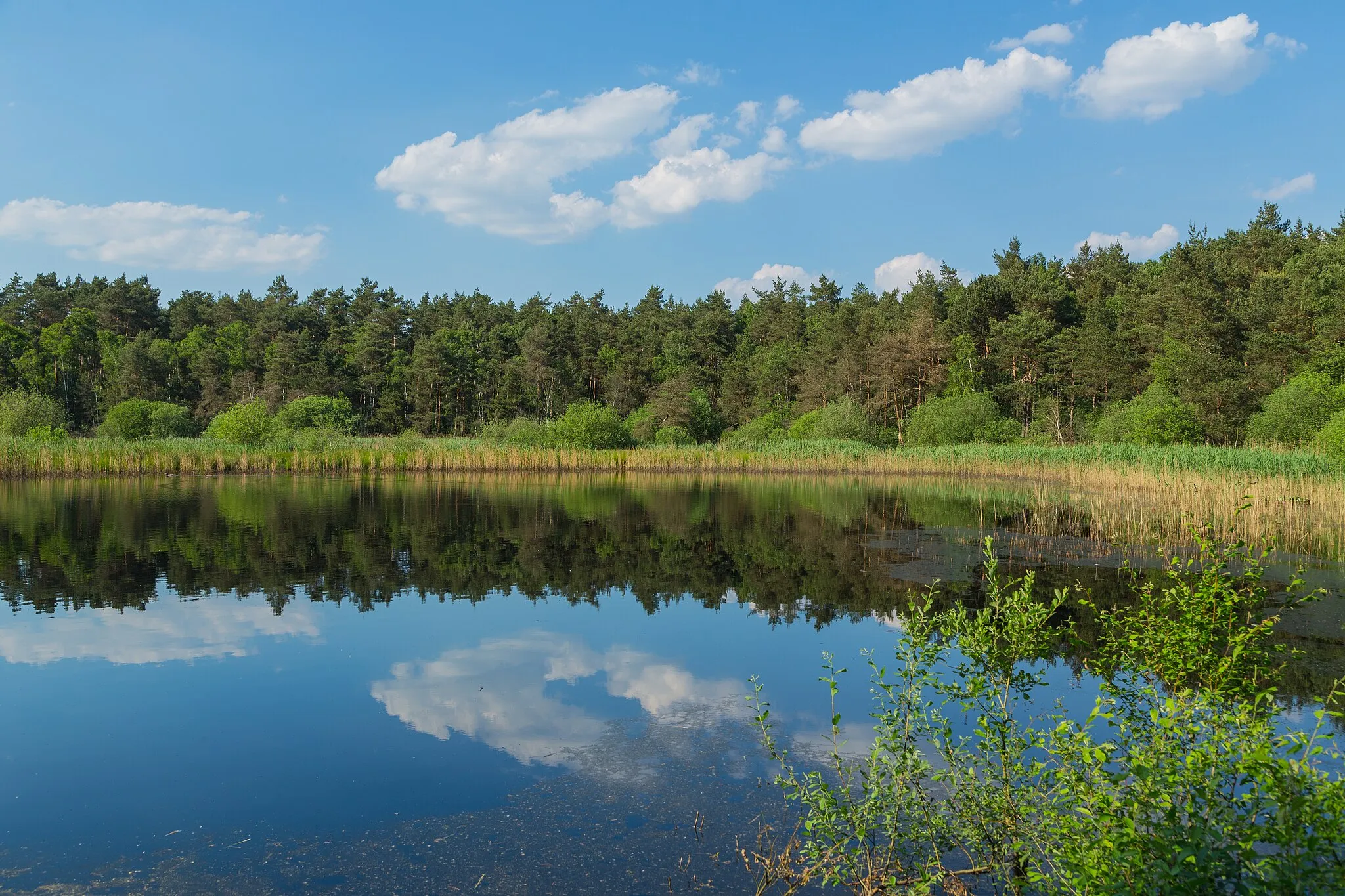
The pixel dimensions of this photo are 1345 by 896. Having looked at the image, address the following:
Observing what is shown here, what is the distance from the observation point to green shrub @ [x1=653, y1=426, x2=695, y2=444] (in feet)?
175

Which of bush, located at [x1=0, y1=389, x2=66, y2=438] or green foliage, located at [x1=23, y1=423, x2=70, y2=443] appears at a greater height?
bush, located at [x1=0, y1=389, x2=66, y2=438]

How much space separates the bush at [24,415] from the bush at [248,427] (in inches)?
281

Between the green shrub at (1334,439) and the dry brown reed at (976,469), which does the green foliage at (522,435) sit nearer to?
the dry brown reed at (976,469)

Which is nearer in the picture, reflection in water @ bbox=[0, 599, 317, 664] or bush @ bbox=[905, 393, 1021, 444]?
reflection in water @ bbox=[0, 599, 317, 664]

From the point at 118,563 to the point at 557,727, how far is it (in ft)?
35.4

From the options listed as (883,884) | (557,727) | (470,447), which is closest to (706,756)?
(557,727)

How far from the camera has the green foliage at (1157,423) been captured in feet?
121

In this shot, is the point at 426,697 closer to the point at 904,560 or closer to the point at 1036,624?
the point at 1036,624

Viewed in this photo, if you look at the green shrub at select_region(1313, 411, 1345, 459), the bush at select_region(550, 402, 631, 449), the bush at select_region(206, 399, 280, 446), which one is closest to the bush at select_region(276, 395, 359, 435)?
the bush at select_region(206, 399, 280, 446)

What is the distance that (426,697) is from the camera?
785 cm

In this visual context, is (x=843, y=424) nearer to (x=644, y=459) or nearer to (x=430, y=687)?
(x=644, y=459)

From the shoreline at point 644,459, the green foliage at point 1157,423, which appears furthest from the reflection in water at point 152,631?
the green foliage at point 1157,423

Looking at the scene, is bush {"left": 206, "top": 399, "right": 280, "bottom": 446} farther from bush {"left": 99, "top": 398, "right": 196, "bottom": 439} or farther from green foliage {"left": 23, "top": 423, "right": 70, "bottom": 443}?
bush {"left": 99, "top": 398, "right": 196, "bottom": 439}

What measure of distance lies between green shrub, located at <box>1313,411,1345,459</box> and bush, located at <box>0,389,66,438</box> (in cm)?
4888
